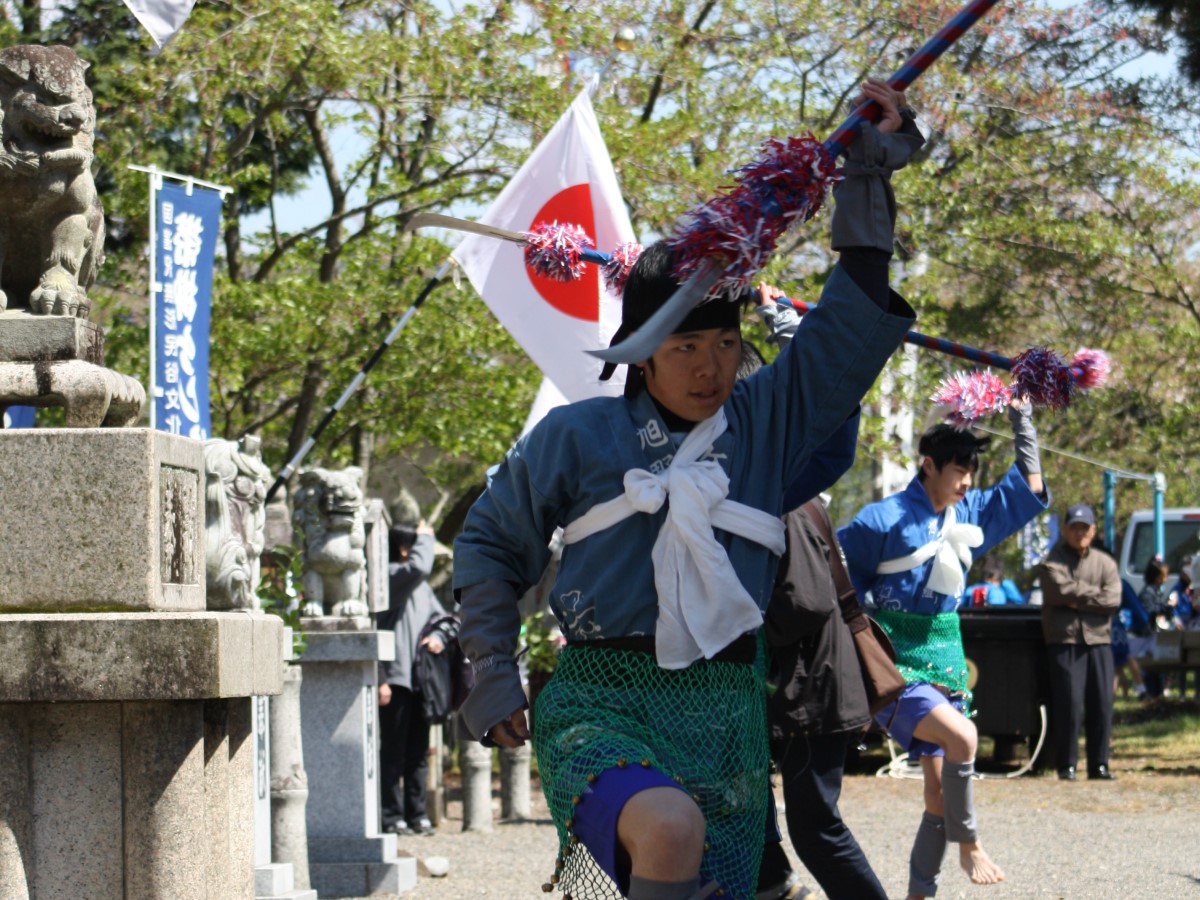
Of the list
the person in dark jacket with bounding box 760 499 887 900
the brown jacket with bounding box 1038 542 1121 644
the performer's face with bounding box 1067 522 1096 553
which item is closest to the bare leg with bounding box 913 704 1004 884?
the person in dark jacket with bounding box 760 499 887 900

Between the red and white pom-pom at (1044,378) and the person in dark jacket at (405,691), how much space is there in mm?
6674

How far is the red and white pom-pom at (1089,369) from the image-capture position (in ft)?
15.6

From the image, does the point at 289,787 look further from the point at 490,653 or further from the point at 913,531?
the point at 490,653

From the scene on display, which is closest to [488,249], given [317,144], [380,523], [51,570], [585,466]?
[380,523]

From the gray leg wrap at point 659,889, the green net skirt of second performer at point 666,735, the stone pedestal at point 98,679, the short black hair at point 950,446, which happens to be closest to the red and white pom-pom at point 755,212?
the green net skirt of second performer at point 666,735

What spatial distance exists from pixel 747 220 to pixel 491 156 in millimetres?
11708

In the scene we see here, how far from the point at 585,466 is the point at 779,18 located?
1475cm

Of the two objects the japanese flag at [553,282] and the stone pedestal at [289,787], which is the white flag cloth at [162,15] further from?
the stone pedestal at [289,787]

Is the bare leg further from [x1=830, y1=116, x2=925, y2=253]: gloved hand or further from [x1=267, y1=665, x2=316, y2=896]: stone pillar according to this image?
[x1=830, y1=116, x2=925, y2=253]: gloved hand

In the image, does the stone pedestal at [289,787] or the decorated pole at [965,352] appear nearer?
the decorated pole at [965,352]

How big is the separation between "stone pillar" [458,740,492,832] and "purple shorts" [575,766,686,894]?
25.3 feet

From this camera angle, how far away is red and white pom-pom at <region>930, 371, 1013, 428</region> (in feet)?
18.5

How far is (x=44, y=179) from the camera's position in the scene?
503 cm

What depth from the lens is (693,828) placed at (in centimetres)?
309
